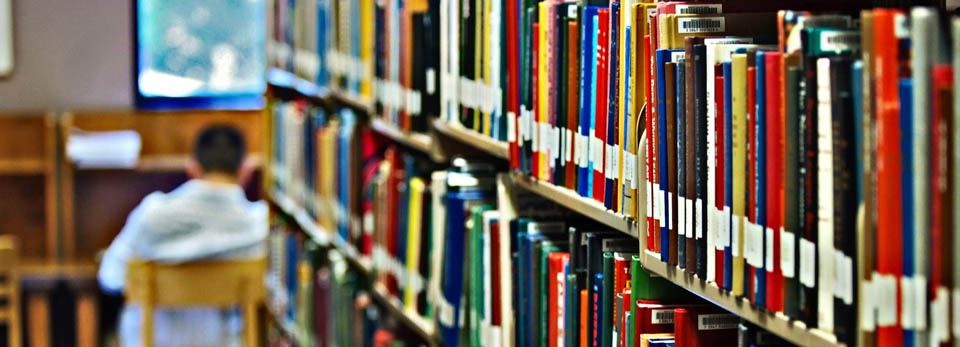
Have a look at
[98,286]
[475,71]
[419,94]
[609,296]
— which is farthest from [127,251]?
[609,296]

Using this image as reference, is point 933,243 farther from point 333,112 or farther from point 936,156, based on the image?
point 333,112

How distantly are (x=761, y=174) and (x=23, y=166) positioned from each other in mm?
5483

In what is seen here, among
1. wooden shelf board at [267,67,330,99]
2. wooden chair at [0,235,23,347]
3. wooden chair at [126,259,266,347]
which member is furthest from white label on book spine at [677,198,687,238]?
wooden chair at [0,235,23,347]

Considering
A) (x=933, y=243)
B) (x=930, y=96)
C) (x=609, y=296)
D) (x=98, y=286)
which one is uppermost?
(x=930, y=96)

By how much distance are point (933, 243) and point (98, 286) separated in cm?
557

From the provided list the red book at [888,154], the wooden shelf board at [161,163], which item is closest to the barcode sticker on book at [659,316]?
the red book at [888,154]

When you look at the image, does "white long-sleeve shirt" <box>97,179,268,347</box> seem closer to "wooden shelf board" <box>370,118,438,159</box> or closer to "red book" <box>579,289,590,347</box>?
"wooden shelf board" <box>370,118,438,159</box>

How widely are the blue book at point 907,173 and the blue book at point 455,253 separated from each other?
149cm

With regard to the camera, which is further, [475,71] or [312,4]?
[312,4]

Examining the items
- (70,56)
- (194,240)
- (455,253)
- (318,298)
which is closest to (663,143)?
(455,253)

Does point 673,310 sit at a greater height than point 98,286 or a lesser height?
greater

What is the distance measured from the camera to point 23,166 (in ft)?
20.4

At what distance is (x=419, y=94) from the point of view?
9.15 feet

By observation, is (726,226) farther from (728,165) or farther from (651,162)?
(651,162)
